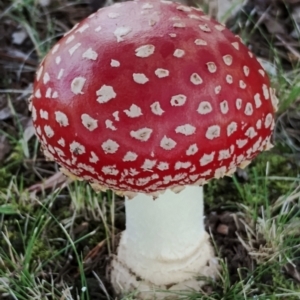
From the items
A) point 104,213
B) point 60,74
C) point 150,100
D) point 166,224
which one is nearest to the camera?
point 150,100

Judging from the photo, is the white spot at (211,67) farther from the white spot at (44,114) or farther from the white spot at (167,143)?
the white spot at (44,114)

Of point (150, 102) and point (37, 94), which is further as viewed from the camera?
point (37, 94)

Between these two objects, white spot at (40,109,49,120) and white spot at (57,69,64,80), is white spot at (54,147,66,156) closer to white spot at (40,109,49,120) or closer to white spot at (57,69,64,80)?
white spot at (40,109,49,120)

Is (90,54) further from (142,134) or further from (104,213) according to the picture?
(104,213)

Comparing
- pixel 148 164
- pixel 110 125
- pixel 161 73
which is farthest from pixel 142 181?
pixel 161 73

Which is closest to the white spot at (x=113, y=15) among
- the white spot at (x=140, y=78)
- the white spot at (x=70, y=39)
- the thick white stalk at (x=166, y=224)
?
the white spot at (x=70, y=39)
